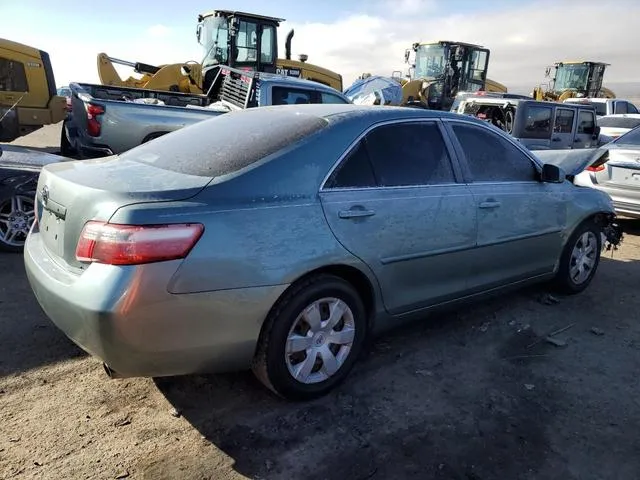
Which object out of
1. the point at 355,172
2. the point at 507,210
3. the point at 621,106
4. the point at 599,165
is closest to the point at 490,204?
the point at 507,210

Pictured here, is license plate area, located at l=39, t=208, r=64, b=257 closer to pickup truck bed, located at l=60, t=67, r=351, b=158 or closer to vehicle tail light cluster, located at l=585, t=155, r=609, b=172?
pickup truck bed, located at l=60, t=67, r=351, b=158

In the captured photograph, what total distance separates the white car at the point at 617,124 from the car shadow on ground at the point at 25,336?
14.4 metres

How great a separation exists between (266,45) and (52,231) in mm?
11849

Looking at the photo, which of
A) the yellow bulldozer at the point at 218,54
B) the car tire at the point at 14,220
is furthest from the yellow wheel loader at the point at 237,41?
the car tire at the point at 14,220

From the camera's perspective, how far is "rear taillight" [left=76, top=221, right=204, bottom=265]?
7.57ft

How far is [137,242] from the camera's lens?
2.30m

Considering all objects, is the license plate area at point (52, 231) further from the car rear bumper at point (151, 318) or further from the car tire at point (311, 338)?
the car tire at point (311, 338)

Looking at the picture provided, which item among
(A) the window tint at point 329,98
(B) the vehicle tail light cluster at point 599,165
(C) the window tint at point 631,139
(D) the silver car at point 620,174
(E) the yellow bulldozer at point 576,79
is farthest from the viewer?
(E) the yellow bulldozer at point 576,79

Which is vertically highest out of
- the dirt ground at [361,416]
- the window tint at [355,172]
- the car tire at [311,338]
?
the window tint at [355,172]

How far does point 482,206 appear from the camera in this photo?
12.2ft

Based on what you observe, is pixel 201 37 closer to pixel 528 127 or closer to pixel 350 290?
pixel 528 127

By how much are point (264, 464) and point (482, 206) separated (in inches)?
Answer: 89.4

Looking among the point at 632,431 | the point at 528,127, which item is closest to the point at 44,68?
the point at 528,127

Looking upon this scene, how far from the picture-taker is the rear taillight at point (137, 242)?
90.8 inches
